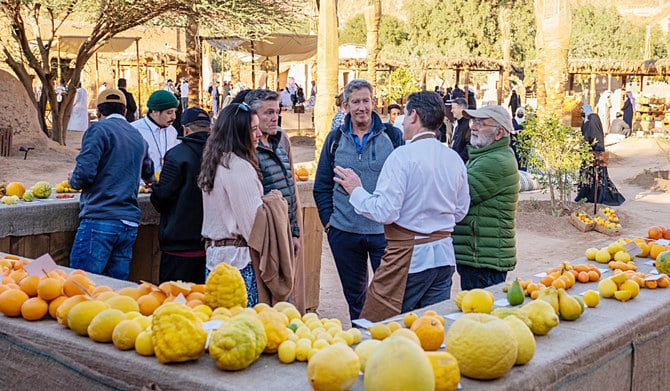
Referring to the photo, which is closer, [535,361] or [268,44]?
[535,361]

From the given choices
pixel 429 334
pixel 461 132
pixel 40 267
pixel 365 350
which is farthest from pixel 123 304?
pixel 461 132

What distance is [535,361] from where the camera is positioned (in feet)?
8.54

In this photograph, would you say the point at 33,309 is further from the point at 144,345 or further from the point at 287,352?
the point at 287,352

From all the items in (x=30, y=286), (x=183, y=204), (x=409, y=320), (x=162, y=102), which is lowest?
(x=409, y=320)

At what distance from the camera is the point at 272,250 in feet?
14.4

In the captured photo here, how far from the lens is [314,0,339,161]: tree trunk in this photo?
1587cm

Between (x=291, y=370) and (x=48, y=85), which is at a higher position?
(x=48, y=85)

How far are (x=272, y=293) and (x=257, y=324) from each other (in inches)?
78.2

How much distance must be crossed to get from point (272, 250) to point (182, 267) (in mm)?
830

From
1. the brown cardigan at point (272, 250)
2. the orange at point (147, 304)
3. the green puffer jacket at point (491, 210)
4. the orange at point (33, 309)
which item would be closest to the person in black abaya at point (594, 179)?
the green puffer jacket at point (491, 210)

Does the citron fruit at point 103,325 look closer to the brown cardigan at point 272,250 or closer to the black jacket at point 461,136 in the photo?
the brown cardigan at point 272,250

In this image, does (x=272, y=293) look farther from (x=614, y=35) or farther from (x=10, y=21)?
(x=614, y=35)

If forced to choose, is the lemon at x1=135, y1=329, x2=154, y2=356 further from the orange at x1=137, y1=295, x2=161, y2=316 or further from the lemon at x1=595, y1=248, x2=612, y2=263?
the lemon at x1=595, y1=248, x2=612, y2=263

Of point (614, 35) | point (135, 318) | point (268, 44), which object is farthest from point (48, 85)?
point (614, 35)
